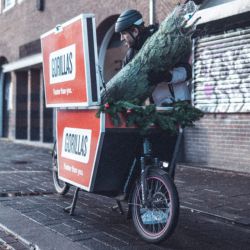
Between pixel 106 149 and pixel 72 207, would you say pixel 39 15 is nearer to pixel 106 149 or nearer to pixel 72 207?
pixel 72 207

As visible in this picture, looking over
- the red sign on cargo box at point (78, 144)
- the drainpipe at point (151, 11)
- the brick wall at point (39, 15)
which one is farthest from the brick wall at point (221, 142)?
the red sign on cargo box at point (78, 144)

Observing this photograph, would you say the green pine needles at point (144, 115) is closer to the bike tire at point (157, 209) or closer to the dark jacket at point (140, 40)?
the bike tire at point (157, 209)

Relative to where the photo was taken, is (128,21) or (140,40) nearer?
(128,21)

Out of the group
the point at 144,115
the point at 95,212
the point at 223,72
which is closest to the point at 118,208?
the point at 95,212

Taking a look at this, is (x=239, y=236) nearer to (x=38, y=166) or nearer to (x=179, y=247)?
(x=179, y=247)

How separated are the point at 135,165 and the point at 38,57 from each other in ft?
40.1

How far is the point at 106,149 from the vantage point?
467cm

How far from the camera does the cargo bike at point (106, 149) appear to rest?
173 inches

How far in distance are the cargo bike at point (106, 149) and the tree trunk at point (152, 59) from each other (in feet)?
0.87

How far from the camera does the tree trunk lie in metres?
4.48

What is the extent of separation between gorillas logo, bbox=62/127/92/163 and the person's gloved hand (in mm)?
767

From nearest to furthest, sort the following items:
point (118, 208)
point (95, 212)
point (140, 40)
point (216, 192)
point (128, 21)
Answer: point (128, 21)
point (140, 40)
point (95, 212)
point (118, 208)
point (216, 192)

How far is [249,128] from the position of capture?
28.9 feet

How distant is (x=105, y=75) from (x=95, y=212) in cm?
820
